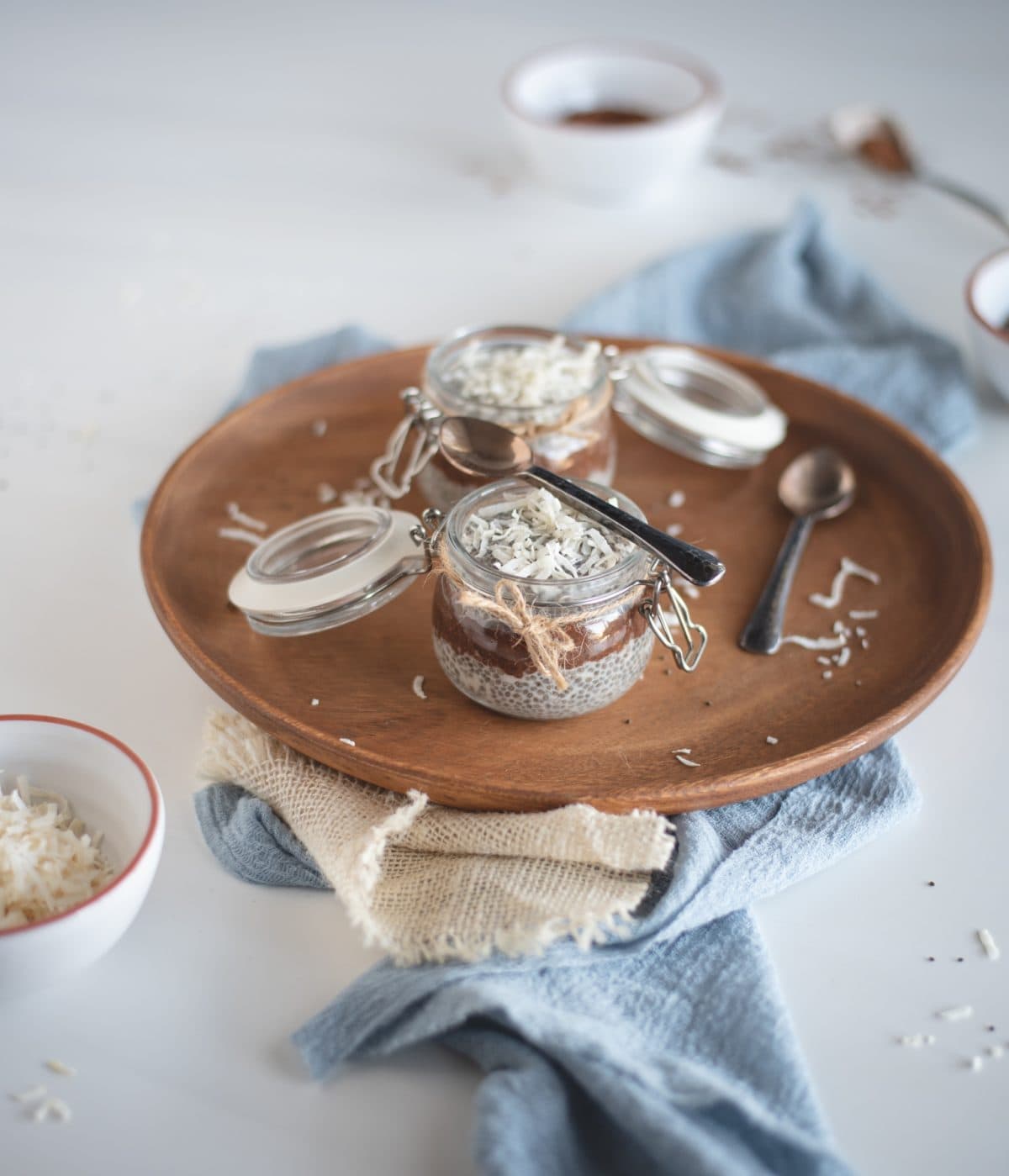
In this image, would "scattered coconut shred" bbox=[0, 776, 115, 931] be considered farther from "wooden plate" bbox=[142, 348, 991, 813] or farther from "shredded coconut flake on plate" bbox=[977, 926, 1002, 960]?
"shredded coconut flake on plate" bbox=[977, 926, 1002, 960]

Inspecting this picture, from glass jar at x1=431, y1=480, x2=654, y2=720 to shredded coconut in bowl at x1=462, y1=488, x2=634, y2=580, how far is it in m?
0.01

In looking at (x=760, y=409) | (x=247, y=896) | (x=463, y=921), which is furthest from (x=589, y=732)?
(x=760, y=409)

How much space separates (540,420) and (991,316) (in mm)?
814

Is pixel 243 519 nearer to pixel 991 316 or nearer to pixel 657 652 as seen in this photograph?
pixel 657 652

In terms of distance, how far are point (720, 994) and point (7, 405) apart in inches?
51.7

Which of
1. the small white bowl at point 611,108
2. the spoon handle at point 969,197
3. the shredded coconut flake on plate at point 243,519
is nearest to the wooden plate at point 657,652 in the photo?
the shredded coconut flake on plate at point 243,519

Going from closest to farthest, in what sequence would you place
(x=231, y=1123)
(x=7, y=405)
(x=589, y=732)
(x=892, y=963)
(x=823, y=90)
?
(x=231, y=1123) < (x=892, y=963) < (x=589, y=732) < (x=7, y=405) < (x=823, y=90)

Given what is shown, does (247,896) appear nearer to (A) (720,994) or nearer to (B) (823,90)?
(A) (720,994)

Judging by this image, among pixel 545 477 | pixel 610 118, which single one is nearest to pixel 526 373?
pixel 545 477

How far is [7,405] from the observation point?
178 centimetres

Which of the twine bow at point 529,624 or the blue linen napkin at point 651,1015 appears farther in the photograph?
the twine bow at point 529,624

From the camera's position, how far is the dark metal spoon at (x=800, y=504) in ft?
4.32

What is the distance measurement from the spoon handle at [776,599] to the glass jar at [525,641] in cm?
15

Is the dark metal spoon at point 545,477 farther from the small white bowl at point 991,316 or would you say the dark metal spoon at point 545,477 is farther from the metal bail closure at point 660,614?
the small white bowl at point 991,316
